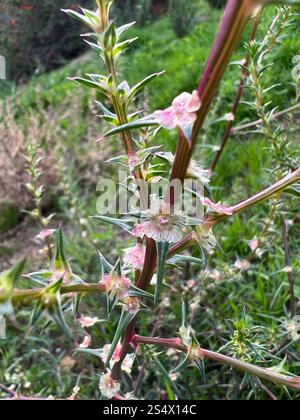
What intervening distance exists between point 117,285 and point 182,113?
0.90 feet

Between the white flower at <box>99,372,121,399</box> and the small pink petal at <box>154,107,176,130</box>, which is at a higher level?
the small pink petal at <box>154,107,176,130</box>

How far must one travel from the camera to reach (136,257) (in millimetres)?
663

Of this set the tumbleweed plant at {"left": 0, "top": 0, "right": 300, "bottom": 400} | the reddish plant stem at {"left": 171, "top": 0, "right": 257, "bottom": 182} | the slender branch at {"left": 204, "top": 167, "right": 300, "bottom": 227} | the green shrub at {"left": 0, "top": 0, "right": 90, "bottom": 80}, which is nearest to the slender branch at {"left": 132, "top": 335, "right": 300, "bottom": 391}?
the tumbleweed plant at {"left": 0, "top": 0, "right": 300, "bottom": 400}

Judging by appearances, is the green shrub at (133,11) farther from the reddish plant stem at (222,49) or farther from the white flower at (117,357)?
the reddish plant stem at (222,49)

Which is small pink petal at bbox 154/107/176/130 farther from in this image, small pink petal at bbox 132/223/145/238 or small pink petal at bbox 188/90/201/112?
small pink petal at bbox 132/223/145/238

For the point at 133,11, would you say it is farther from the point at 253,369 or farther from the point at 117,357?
the point at 253,369

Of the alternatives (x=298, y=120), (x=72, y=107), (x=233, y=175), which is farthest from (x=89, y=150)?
(x=298, y=120)

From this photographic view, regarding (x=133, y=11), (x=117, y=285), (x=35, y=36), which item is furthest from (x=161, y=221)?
(x=133, y=11)

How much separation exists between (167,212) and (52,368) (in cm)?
108

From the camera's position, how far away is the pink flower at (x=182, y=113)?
0.45 metres

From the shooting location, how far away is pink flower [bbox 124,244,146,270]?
66cm

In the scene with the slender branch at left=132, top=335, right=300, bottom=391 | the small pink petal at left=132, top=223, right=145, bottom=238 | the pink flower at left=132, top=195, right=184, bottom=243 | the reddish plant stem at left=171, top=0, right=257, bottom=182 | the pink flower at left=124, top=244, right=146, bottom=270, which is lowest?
the slender branch at left=132, top=335, right=300, bottom=391

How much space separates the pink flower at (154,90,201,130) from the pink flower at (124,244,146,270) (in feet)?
0.79

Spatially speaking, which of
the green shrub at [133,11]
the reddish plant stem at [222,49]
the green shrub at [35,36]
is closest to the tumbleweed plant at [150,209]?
the reddish plant stem at [222,49]
